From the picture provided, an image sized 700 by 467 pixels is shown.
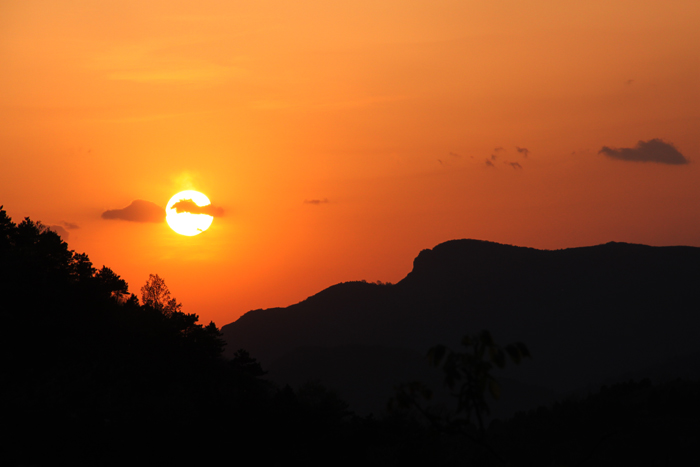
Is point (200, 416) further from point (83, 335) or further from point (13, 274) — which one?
point (13, 274)

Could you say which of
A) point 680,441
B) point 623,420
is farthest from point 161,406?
point 623,420

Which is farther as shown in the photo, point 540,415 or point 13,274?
point 540,415

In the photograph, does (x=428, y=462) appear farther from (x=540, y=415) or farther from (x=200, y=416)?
(x=540, y=415)

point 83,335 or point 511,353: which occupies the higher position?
point 83,335

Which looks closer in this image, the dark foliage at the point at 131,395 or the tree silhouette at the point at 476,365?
the tree silhouette at the point at 476,365

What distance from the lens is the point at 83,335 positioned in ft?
253

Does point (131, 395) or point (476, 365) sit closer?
point (476, 365)

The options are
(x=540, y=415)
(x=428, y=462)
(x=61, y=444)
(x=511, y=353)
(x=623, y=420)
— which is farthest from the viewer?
(x=540, y=415)

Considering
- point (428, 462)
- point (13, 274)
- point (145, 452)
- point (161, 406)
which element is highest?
point (13, 274)

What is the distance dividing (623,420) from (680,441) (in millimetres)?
19132

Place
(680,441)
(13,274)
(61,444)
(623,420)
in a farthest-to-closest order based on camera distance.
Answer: (623,420) → (680,441) → (13,274) → (61,444)

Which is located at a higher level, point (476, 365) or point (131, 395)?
point (131, 395)

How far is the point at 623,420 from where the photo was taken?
152 meters

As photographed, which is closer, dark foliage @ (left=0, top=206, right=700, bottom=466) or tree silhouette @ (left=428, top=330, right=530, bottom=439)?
tree silhouette @ (left=428, top=330, right=530, bottom=439)
